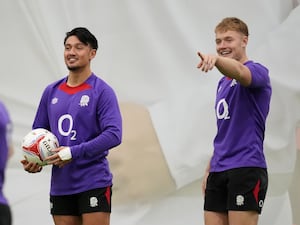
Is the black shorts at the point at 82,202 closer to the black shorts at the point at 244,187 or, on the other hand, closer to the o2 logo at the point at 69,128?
the o2 logo at the point at 69,128

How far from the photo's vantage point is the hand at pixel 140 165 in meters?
4.66

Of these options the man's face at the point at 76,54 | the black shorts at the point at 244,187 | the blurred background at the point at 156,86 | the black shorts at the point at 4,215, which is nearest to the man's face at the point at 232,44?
the black shorts at the point at 244,187

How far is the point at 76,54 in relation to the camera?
3.41 metres

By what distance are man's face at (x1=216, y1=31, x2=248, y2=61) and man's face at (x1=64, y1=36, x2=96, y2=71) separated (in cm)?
61

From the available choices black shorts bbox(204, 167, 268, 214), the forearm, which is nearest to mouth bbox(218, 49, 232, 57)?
the forearm

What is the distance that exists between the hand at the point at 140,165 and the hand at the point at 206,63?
5.87 feet

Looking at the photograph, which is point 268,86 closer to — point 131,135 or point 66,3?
point 131,135

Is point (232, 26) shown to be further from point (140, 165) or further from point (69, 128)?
point (140, 165)

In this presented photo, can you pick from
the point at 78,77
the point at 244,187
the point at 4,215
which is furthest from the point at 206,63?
the point at 4,215

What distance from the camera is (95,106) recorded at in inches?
130

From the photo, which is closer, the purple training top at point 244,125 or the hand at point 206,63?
the hand at point 206,63

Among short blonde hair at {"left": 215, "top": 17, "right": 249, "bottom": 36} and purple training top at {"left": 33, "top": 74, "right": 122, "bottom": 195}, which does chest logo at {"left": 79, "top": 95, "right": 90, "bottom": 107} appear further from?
short blonde hair at {"left": 215, "top": 17, "right": 249, "bottom": 36}

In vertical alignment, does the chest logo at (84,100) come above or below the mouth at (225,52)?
below

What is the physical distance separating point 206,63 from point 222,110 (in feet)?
1.70
